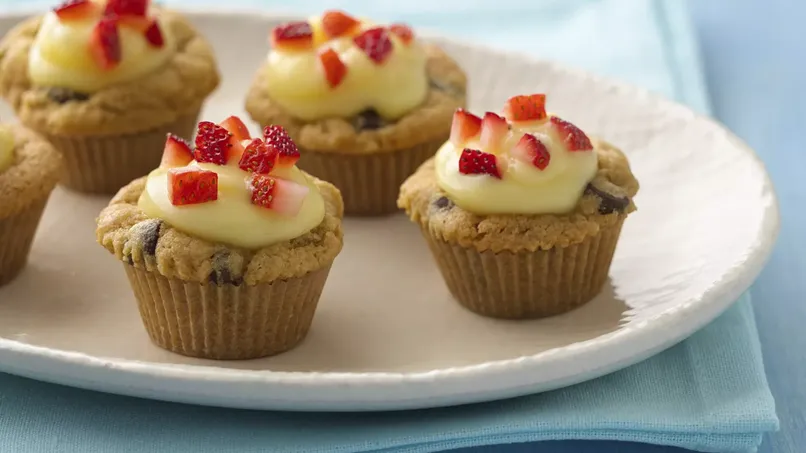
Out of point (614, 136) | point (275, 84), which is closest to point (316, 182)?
point (275, 84)

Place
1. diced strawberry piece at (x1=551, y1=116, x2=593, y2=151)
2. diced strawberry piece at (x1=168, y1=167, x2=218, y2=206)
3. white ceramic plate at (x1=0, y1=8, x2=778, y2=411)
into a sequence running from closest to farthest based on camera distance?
1. white ceramic plate at (x1=0, y1=8, x2=778, y2=411)
2. diced strawberry piece at (x1=168, y1=167, x2=218, y2=206)
3. diced strawberry piece at (x1=551, y1=116, x2=593, y2=151)

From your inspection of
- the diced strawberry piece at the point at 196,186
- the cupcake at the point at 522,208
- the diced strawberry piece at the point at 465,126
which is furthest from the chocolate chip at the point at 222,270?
the diced strawberry piece at the point at 465,126

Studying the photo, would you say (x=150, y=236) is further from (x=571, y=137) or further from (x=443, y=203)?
(x=571, y=137)

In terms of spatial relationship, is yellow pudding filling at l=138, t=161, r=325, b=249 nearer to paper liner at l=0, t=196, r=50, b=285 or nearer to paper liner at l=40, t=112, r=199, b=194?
paper liner at l=0, t=196, r=50, b=285

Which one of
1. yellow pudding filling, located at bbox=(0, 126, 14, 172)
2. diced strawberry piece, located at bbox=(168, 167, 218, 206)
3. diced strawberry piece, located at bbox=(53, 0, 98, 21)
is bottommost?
yellow pudding filling, located at bbox=(0, 126, 14, 172)

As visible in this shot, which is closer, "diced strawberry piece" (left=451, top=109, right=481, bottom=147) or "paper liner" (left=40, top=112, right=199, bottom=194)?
"diced strawberry piece" (left=451, top=109, right=481, bottom=147)

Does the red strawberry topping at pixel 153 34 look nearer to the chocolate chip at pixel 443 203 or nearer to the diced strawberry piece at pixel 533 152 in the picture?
the chocolate chip at pixel 443 203

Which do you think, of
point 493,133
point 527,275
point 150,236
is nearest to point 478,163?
point 493,133

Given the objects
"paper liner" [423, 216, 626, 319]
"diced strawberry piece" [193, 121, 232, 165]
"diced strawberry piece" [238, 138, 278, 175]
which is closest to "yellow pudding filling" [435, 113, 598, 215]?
"paper liner" [423, 216, 626, 319]
